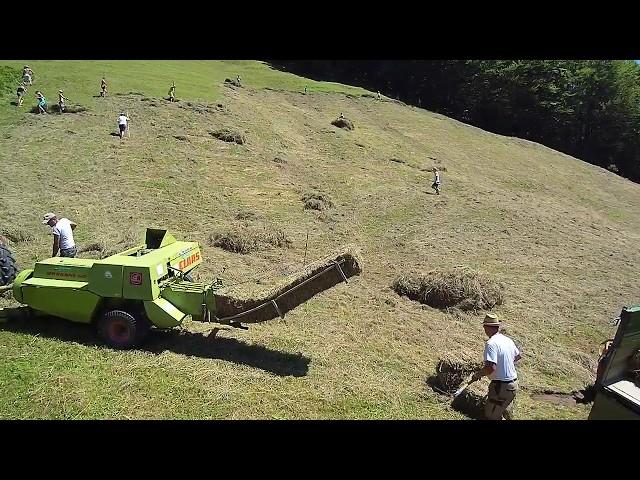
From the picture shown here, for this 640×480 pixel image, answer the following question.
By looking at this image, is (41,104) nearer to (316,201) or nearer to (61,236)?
(316,201)

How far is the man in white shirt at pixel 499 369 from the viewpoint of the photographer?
19.6 ft

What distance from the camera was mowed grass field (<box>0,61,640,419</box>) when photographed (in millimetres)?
7145

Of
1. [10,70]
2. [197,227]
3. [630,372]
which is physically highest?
[10,70]

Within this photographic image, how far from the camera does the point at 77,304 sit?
783 cm

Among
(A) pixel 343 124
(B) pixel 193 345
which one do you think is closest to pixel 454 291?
(B) pixel 193 345

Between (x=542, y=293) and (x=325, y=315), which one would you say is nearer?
(x=325, y=315)

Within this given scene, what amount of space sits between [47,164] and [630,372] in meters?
19.0

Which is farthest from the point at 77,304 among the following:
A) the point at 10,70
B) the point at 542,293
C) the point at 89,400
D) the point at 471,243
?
the point at 10,70

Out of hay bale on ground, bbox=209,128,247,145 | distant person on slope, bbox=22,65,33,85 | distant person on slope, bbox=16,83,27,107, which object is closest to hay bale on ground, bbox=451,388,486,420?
hay bale on ground, bbox=209,128,247,145

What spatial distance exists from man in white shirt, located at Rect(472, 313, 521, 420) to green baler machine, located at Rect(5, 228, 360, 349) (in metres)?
2.34

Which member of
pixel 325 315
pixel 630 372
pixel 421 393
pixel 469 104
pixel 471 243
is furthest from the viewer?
pixel 469 104

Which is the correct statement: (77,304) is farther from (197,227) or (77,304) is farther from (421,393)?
(197,227)

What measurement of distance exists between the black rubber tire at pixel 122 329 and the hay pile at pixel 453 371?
4705mm

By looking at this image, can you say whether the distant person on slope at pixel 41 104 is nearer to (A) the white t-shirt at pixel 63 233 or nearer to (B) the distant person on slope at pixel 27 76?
(B) the distant person on slope at pixel 27 76
